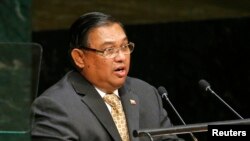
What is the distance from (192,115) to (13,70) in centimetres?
230

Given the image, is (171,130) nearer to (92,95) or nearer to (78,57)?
(92,95)

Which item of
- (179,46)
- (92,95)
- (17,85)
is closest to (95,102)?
(92,95)

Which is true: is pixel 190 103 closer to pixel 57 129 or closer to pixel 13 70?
pixel 13 70

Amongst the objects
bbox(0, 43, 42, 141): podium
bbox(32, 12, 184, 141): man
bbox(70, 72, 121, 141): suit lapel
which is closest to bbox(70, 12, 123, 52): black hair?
bbox(32, 12, 184, 141): man

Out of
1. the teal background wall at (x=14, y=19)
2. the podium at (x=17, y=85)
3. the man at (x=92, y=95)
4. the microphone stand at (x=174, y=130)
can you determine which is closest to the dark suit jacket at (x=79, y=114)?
the man at (x=92, y=95)

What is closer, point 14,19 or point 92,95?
point 92,95

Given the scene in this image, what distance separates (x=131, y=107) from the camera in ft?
11.3

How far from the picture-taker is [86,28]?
3.35 meters

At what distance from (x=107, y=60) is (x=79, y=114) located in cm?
30

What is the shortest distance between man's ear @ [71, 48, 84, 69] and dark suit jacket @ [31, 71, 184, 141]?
61 millimetres

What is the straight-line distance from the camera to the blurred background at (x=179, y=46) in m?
6.28

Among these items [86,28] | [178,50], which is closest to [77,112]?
[86,28]

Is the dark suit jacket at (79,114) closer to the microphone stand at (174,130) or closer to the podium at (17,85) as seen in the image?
the microphone stand at (174,130)

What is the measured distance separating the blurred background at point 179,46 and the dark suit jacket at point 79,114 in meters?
2.83
